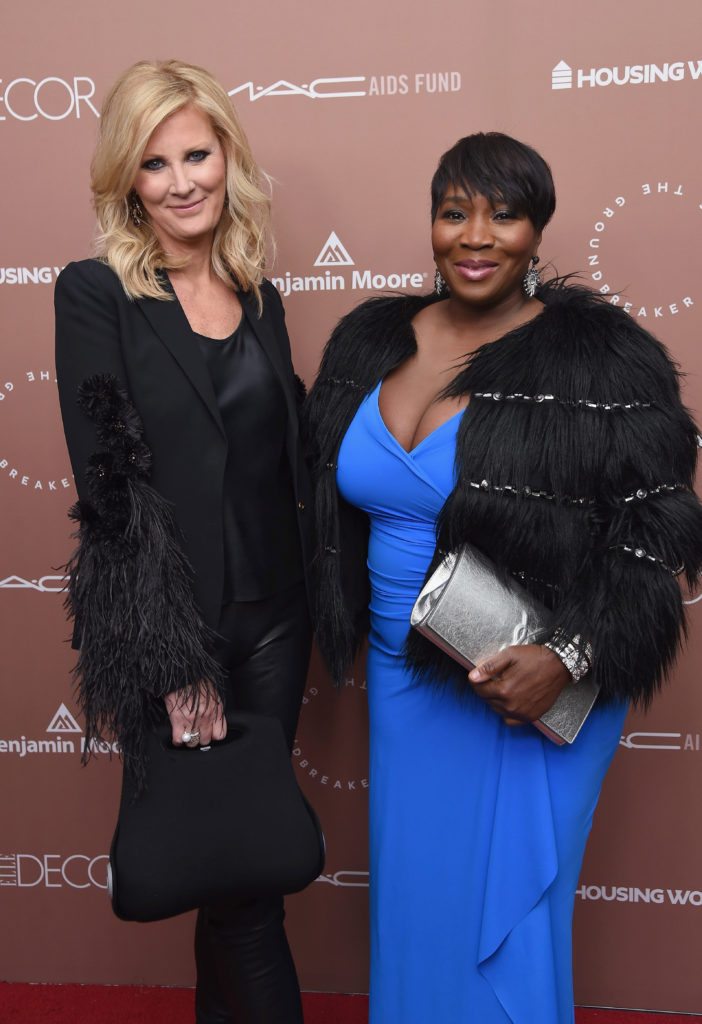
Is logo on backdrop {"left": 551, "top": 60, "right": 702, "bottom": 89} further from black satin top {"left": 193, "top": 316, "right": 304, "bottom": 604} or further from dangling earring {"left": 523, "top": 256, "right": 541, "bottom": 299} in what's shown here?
black satin top {"left": 193, "top": 316, "right": 304, "bottom": 604}

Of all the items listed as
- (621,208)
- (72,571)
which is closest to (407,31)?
(621,208)

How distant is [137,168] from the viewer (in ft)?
5.81

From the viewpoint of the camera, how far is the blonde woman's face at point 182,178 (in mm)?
1795

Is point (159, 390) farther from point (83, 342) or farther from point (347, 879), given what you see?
point (347, 879)

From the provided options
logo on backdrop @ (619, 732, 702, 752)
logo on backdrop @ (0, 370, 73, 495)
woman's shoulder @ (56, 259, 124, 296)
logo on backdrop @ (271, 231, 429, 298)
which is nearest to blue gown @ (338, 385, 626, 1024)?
woman's shoulder @ (56, 259, 124, 296)

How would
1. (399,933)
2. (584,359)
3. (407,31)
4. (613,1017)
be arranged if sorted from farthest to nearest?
(613,1017)
(407,31)
(399,933)
(584,359)

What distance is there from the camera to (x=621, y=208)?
2.36 m

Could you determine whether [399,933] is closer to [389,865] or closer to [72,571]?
[389,865]

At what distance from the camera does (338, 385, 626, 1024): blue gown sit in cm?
177

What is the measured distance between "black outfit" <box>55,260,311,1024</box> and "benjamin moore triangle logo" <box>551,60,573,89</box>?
952 mm

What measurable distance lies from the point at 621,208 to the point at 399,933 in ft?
5.53

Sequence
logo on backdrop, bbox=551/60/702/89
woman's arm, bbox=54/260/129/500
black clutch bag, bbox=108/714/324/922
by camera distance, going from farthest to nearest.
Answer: logo on backdrop, bbox=551/60/702/89 < woman's arm, bbox=54/260/129/500 < black clutch bag, bbox=108/714/324/922

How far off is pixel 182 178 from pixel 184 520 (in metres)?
0.62

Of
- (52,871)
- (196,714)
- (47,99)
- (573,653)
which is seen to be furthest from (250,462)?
(52,871)
